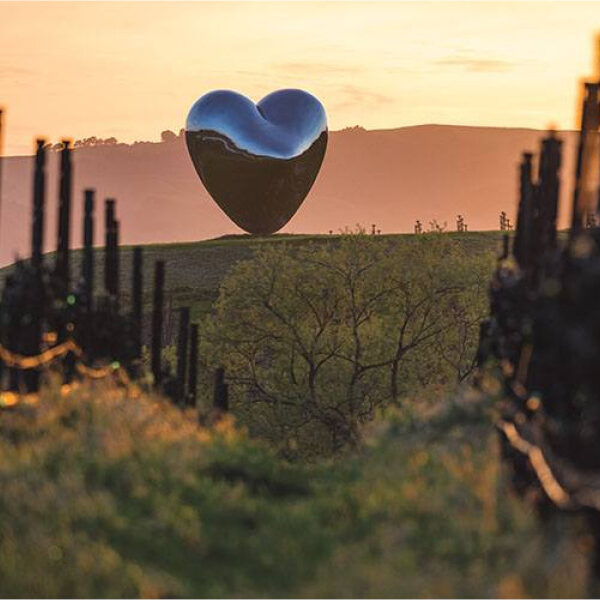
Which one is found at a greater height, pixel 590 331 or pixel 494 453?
pixel 590 331

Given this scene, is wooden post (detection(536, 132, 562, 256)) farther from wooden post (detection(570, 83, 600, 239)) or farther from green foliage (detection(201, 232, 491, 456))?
green foliage (detection(201, 232, 491, 456))

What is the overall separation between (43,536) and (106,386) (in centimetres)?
903

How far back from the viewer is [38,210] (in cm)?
2602

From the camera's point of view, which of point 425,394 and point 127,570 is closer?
point 127,570

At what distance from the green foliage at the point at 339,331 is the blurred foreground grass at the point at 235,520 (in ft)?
78.6

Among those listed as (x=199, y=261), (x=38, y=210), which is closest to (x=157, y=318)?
(x=38, y=210)

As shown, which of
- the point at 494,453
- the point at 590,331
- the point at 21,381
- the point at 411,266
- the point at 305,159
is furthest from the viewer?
the point at 305,159

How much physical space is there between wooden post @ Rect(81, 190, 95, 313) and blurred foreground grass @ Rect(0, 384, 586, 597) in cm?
681

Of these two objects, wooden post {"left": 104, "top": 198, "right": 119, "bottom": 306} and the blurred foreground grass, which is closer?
the blurred foreground grass

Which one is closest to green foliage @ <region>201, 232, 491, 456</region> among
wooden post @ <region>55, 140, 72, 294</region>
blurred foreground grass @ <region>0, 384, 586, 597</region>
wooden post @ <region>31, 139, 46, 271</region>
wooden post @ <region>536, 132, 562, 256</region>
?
wooden post @ <region>55, 140, 72, 294</region>

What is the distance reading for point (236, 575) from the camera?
1484 cm

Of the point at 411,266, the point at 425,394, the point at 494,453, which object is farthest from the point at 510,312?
→ the point at 411,266

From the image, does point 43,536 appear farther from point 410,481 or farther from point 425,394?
point 425,394

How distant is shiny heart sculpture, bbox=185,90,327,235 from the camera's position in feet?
251
